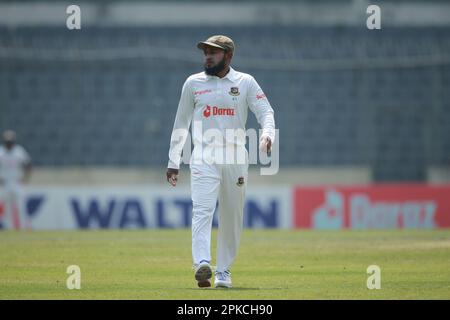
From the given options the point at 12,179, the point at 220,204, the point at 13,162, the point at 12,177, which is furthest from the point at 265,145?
the point at 13,162

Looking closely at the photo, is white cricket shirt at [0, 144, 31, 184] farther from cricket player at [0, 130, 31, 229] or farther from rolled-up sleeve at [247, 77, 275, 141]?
rolled-up sleeve at [247, 77, 275, 141]

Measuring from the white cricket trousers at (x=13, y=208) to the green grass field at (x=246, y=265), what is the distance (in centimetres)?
371

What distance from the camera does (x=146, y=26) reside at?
2923cm

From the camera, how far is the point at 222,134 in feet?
35.2

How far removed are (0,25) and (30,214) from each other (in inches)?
277

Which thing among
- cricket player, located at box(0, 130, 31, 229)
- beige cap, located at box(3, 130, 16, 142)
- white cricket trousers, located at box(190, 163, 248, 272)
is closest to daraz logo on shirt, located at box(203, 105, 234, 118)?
white cricket trousers, located at box(190, 163, 248, 272)

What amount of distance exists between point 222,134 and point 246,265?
2944mm

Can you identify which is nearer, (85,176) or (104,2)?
(85,176)

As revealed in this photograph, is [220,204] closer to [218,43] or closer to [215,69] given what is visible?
[215,69]

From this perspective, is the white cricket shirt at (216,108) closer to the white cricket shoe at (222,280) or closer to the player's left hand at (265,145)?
the player's left hand at (265,145)

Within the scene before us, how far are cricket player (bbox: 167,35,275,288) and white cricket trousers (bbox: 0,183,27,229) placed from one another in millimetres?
13230

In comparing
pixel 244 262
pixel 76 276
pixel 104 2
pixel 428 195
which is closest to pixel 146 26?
pixel 104 2

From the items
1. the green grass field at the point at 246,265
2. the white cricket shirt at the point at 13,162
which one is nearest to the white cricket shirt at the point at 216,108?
the green grass field at the point at 246,265

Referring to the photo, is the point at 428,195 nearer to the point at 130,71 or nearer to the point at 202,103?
the point at 130,71
